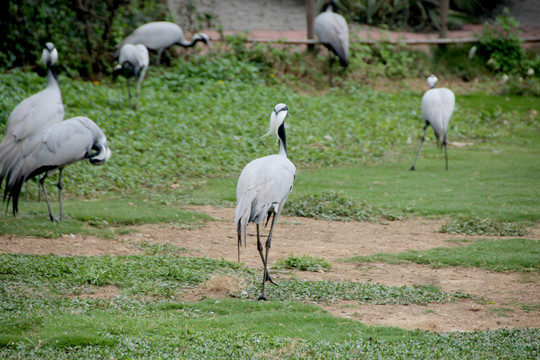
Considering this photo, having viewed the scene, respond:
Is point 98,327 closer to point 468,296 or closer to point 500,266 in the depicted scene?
point 468,296

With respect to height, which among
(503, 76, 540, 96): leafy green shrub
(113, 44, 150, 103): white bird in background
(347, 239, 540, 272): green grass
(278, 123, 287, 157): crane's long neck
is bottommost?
(347, 239, 540, 272): green grass

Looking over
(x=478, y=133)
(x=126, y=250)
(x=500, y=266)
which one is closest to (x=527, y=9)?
(x=478, y=133)

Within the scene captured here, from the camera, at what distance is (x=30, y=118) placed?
7.99 meters

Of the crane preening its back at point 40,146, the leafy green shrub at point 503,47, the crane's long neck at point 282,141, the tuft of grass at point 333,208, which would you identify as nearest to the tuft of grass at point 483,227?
the tuft of grass at point 333,208

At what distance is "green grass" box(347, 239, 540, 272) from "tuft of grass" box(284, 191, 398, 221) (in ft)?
4.92

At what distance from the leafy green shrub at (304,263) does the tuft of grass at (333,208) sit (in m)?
1.92

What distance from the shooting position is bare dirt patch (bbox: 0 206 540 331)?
533 centimetres

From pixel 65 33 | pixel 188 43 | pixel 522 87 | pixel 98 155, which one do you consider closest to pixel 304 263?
pixel 98 155

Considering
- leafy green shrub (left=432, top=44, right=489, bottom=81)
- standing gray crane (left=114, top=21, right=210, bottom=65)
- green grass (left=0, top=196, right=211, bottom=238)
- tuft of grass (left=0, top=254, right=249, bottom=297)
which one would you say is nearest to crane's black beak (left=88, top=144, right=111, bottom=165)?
green grass (left=0, top=196, right=211, bottom=238)

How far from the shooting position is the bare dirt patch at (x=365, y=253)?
5332 millimetres

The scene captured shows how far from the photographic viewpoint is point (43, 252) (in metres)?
6.54

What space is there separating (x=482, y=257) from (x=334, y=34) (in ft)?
31.3

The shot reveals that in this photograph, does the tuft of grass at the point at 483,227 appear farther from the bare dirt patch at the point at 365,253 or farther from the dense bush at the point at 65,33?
the dense bush at the point at 65,33

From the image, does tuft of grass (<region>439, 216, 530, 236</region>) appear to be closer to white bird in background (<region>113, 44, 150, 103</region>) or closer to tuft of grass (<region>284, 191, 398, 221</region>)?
tuft of grass (<region>284, 191, 398, 221</region>)
